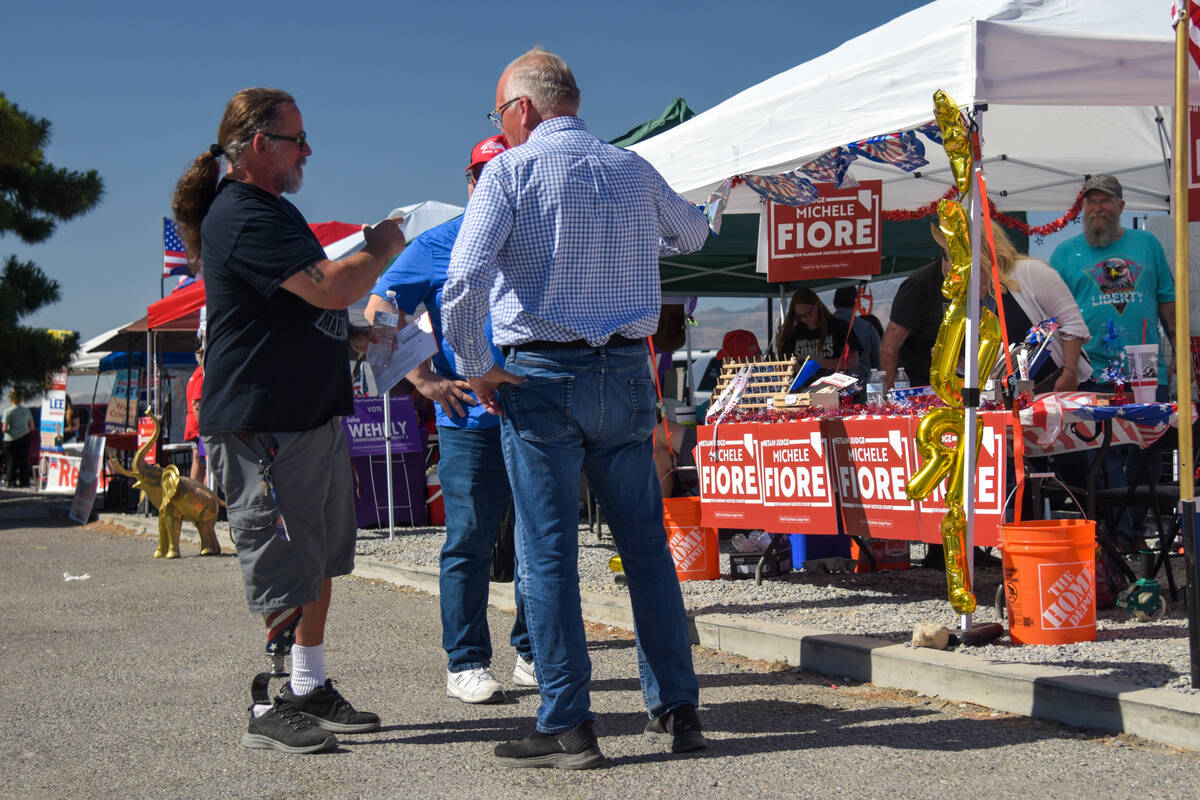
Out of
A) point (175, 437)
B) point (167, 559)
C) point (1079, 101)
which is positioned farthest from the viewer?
point (175, 437)

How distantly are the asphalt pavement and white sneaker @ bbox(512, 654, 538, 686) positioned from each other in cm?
12

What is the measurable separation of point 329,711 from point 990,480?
2.92 meters

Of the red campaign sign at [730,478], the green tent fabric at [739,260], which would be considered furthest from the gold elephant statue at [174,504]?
the red campaign sign at [730,478]

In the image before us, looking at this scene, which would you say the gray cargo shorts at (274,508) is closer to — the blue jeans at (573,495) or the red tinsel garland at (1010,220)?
the blue jeans at (573,495)

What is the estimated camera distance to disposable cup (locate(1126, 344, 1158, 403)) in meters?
5.43

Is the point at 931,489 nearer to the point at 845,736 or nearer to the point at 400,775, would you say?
the point at 845,736

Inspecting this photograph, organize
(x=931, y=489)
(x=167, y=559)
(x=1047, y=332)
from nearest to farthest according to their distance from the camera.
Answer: (x=931, y=489) → (x=1047, y=332) → (x=167, y=559)

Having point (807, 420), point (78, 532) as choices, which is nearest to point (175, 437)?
point (78, 532)

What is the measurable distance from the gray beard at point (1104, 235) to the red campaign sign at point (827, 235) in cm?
186

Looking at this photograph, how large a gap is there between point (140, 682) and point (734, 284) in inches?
374

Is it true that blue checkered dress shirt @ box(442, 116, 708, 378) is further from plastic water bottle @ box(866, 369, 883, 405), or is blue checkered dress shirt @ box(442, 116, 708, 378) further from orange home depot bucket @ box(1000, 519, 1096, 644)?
plastic water bottle @ box(866, 369, 883, 405)

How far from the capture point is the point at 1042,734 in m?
3.81

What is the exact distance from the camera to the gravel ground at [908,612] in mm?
4297

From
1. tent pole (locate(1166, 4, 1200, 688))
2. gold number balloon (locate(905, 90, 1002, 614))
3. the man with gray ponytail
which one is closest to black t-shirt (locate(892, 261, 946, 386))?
gold number balloon (locate(905, 90, 1002, 614))
